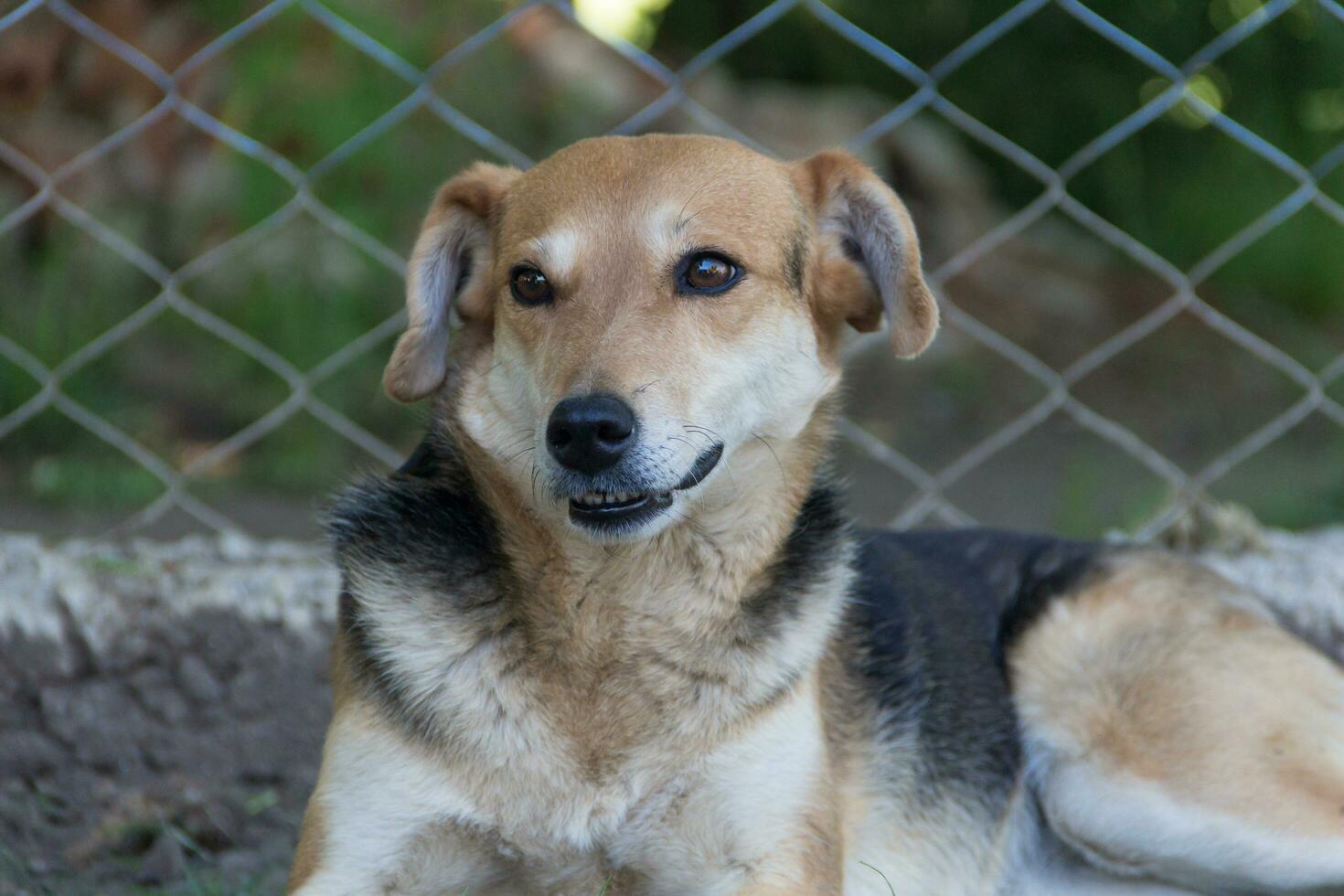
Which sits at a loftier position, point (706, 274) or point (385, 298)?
point (706, 274)

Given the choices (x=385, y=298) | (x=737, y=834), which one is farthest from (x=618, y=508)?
(x=385, y=298)

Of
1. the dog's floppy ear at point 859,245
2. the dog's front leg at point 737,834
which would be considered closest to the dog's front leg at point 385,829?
the dog's front leg at point 737,834

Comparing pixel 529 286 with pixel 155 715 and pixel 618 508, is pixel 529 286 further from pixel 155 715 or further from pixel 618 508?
pixel 155 715

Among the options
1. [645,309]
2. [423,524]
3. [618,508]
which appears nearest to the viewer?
[618,508]

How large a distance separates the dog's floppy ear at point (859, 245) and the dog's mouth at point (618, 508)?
59 centimetres

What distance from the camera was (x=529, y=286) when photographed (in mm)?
2545

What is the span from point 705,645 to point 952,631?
77cm

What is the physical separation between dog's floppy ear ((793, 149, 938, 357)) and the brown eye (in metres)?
0.27

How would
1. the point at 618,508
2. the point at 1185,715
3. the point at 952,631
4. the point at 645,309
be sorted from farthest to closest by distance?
the point at 952,631
the point at 1185,715
the point at 645,309
the point at 618,508

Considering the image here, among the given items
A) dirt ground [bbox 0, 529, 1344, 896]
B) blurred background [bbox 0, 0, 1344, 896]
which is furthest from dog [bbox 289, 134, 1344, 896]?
dirt ground [bbox 0, 529, 1344, 896]

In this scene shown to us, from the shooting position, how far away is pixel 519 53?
5902mm

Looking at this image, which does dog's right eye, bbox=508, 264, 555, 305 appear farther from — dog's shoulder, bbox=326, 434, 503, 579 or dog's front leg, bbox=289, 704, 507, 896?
dog's front leg, bbox=289, 704, 507, 896

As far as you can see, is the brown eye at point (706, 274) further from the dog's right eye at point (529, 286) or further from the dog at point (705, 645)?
the dog's right eye at point (529, 286)

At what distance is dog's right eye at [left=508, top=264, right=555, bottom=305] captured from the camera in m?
2.53
